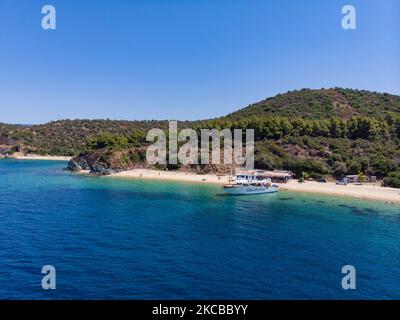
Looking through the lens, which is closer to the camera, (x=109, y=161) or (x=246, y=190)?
(x=246, y=190)

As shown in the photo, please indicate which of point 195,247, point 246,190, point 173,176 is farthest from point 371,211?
point 173,176


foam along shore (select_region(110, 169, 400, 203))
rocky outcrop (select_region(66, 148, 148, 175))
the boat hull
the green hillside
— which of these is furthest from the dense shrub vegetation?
the boat hull

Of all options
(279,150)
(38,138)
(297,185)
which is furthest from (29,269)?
(38,138)

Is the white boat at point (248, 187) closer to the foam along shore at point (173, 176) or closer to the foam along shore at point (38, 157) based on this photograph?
the foam along shore at point (173, 176)

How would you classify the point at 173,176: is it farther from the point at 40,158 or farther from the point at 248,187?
the point at 40,158

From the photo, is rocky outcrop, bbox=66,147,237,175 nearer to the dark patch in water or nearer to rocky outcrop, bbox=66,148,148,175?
rocky outcrop, bbox=66,148,148,175
